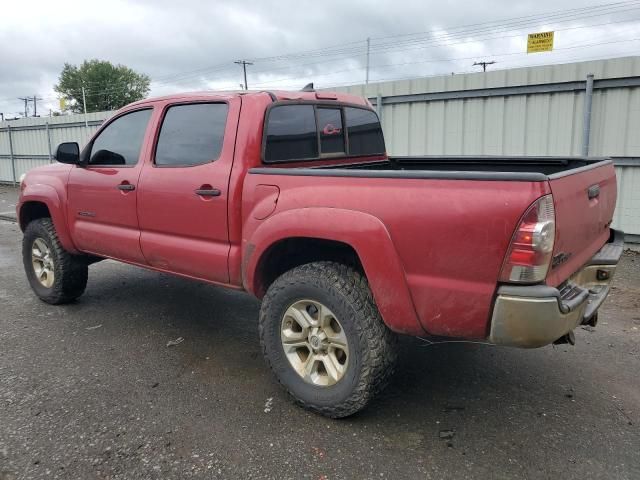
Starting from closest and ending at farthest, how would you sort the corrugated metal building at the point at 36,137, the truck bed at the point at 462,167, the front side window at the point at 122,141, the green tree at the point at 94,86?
the truck bed at the point at 462,167 < the front side window at the point at 122,141 < the corrugated metal building at the point at 36,137 < the green tree at the point at 94,86

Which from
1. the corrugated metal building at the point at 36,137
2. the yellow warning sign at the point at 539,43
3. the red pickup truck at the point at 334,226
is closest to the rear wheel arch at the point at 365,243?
the red pickup truck at the point at 334,226

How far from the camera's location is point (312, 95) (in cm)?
396

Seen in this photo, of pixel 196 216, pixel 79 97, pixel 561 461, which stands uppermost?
pixel 79 97

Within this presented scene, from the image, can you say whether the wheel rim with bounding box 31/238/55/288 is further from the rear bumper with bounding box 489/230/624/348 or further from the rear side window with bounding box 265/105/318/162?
the rear bumper with bounding box 489/230/624/348

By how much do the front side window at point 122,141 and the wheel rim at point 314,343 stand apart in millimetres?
1949

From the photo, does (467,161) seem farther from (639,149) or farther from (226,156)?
(639,149)

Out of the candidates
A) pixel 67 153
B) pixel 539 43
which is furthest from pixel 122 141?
pixel 539 43

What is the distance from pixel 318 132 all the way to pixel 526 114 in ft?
16.7

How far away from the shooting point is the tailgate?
8.13ft

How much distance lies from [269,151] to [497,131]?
5685 millimetres

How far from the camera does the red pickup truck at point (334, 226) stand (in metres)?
2.41

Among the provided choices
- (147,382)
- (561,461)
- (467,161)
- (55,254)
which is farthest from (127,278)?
(561,461)

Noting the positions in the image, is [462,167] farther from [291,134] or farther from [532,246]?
[532,246]

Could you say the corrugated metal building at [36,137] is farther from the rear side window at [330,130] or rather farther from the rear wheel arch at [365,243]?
the rear wheel arch at [365,243]
